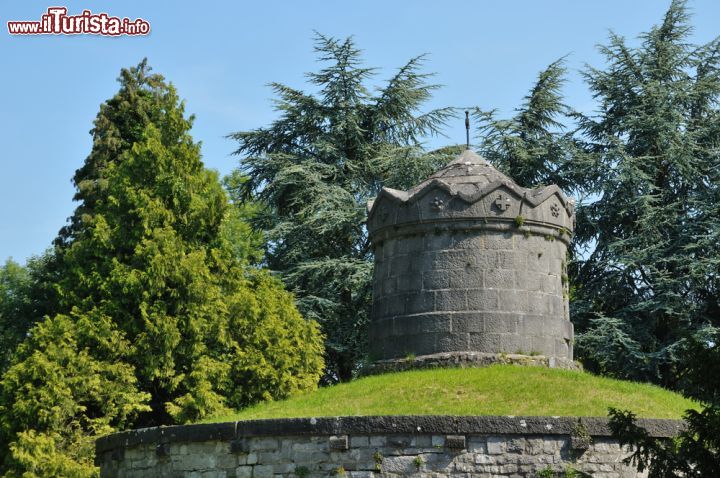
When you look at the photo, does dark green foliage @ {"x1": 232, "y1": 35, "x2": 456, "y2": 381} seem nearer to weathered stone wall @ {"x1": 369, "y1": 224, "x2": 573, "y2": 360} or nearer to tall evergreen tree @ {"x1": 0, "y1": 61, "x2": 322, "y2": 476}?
tall evergreen tree @ {"x1": 0, "y1": 61, "x2": 322, "y2": 476}

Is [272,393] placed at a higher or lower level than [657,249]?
lower

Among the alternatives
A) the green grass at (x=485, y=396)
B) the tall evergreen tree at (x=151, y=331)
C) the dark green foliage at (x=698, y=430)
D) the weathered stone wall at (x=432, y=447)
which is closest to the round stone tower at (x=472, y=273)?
the green grass at (x=485, y=396)

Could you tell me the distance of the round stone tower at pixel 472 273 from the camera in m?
17.5

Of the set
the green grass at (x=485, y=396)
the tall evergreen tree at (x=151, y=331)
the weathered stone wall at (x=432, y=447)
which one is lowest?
the weathered stone wall at (x=432, y=447)

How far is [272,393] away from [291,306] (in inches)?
95.8

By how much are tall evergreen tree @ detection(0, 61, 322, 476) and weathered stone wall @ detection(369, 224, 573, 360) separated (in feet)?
15.3

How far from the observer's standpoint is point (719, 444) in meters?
11.0

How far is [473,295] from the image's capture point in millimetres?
17531

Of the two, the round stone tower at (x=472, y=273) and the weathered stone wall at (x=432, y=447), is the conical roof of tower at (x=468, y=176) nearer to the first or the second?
the round stone tower at (x=472, y=273)

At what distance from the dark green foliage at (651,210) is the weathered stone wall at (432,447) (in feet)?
37.0

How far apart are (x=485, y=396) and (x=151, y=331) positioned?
8.74 metres

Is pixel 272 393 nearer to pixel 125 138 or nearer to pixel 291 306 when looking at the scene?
pixel 291 306

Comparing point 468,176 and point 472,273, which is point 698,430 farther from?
point 468,176

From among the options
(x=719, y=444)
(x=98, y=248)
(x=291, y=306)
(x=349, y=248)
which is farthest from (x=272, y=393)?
(x=719, y=444)
